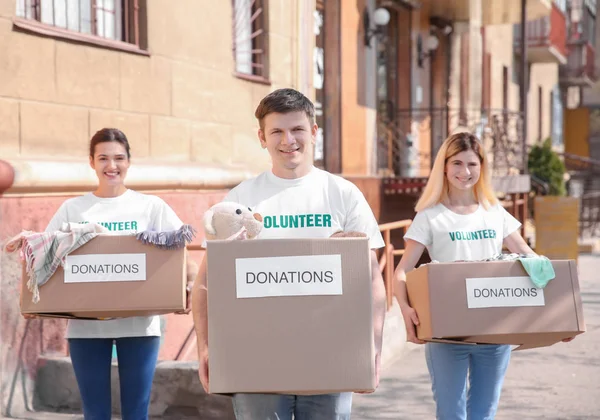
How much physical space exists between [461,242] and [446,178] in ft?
1.02

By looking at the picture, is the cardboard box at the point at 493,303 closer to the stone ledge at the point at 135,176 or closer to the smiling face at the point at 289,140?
the smiling face at the point at 289,140

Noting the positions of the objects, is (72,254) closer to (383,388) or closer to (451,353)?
(451,353)

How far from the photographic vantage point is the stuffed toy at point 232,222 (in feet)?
9.25

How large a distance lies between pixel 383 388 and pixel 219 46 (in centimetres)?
320

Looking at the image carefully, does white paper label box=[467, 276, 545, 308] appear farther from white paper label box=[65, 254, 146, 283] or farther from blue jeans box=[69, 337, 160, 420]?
blue jeans box=[69, 337, 160, 420]

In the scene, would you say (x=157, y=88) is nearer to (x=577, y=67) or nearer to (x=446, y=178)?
(x=446, y=178)

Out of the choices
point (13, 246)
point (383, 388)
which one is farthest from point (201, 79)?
point (13, 246)

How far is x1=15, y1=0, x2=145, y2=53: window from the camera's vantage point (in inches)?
231

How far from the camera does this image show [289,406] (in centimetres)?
282

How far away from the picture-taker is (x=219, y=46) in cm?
798

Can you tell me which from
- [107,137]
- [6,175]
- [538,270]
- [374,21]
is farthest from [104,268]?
[374,21]

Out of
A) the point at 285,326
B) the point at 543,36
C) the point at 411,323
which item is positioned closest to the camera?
the point at 285,326

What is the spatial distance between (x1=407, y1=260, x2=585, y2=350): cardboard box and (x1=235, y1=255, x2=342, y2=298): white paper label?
0.89 metres

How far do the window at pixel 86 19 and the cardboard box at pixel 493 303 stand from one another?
132 inches
